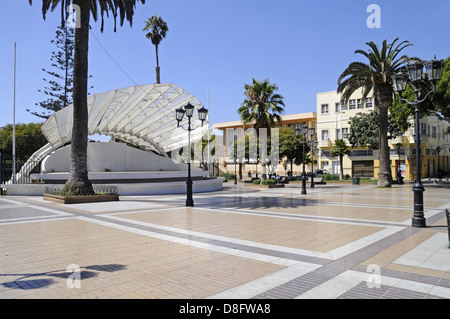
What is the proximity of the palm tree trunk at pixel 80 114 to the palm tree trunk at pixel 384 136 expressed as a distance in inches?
902

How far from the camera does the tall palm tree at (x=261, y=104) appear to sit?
113 ft

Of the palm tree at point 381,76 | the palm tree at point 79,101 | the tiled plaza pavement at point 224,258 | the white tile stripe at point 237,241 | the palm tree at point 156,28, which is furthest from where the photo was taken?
the palm tree at point 156,28

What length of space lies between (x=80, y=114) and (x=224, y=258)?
1427 centimetres

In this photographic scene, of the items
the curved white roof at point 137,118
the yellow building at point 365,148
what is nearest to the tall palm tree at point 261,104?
the curved white roof at point 137,118

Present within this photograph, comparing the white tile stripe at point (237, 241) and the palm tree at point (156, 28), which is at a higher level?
the palm tree at point (156, 28)

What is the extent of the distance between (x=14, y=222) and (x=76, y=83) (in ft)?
30.3

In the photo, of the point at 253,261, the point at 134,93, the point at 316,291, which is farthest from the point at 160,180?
the point at 316,291

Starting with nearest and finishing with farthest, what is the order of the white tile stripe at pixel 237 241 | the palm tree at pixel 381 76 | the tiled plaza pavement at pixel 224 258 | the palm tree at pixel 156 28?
the tiled plaza pavement at pixel 224 258, the white tile stripe at pixel 237 241, the palm tree at pixel 381 76, the palm tree at pixel 156 28

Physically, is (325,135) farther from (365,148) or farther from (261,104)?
(261,104)

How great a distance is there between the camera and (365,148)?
50.0 metres

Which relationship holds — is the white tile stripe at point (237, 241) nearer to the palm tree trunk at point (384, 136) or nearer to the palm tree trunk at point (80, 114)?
the palm tree trunk at point (80, 114)

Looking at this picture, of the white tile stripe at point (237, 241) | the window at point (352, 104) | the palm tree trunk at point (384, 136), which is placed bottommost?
the white tile stripe at point (237, 241)
